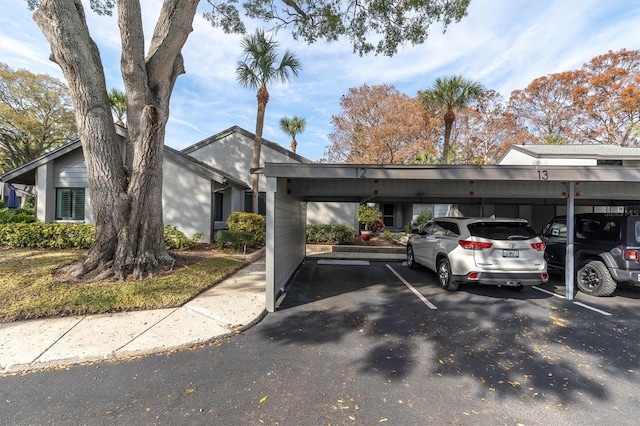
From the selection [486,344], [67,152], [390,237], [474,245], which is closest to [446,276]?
[474,245]

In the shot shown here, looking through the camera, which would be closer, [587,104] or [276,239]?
[276,239]

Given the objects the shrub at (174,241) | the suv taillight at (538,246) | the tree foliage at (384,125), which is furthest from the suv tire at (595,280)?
the tree foliage at (384,125)

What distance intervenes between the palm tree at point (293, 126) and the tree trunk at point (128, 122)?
67.2 ft

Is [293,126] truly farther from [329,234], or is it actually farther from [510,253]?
[510,253]

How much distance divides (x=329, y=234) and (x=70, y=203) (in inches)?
451

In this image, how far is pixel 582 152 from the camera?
17047mm

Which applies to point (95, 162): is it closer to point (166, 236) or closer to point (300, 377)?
point (166, 236)

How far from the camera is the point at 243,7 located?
10.3 metres

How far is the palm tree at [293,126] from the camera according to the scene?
1089 inches

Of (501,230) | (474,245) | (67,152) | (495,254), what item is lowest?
(495,254)

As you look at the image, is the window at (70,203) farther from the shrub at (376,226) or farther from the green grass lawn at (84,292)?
the shrub at (376,226)

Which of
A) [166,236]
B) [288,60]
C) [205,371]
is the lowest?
[205,371]

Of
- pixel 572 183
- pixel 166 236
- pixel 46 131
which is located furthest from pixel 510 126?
pixel 46 131

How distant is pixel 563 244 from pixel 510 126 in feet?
79.5
